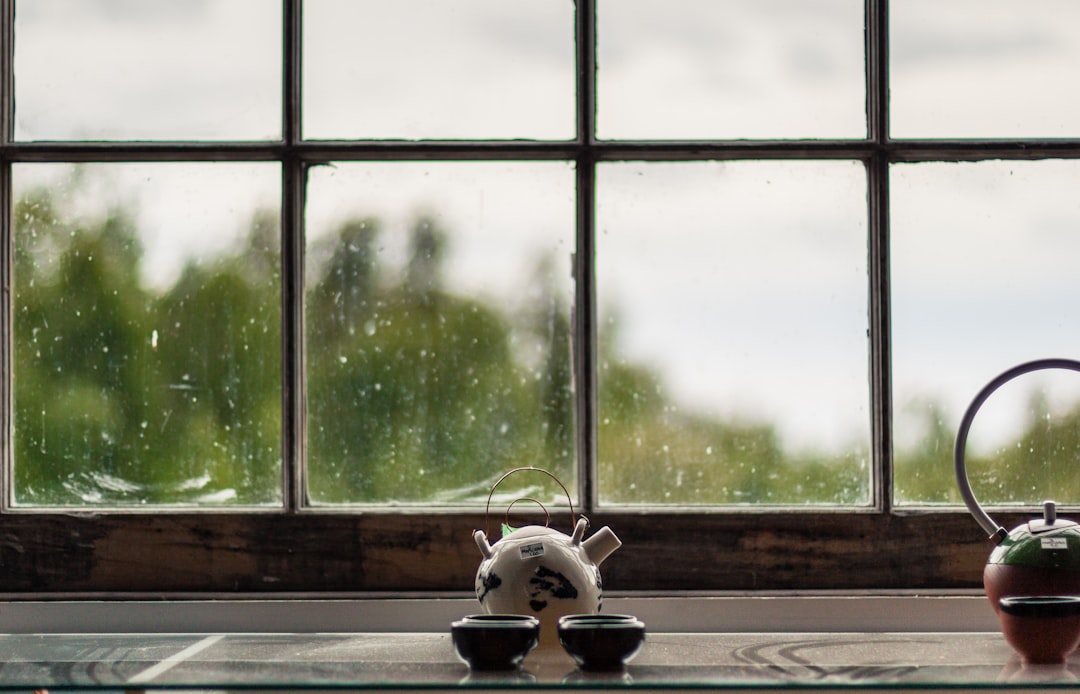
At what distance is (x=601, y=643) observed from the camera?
1.29 meters

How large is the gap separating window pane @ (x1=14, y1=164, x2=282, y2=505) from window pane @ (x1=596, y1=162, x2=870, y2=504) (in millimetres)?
609

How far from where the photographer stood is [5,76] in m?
2.02

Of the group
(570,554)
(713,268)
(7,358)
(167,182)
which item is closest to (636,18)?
(713,268)

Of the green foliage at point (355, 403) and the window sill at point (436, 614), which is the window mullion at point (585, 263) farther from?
the window sill at point (436, 614)

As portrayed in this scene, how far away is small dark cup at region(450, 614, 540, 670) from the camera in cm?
130

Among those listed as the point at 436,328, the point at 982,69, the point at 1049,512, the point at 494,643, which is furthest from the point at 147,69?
the point at 1049,512

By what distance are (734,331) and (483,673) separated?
914 millimetres

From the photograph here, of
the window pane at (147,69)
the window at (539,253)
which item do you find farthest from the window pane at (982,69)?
the window pane at (147,69)

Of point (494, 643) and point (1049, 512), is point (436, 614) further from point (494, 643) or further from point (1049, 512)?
point (1049, 512)

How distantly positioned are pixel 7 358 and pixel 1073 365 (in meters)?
1.72

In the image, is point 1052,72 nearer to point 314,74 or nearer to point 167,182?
point 314,74

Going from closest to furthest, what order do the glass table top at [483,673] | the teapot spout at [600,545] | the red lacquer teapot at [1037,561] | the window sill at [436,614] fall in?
the glass table top at [483,673]
the red lacquer teapot at [1037,561]
the teapot spout at [600,545]
the window sill at [436,614]

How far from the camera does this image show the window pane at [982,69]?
2.02 metres

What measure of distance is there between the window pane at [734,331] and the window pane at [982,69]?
0.59ft
